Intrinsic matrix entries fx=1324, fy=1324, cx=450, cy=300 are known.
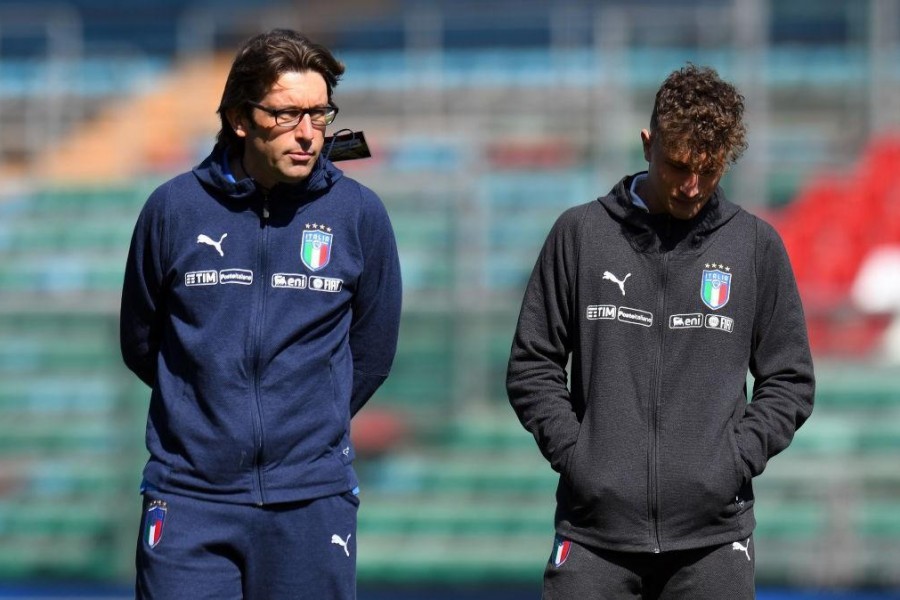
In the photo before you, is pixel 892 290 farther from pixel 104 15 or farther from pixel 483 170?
pixel 104 15

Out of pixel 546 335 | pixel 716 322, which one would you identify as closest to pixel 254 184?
pixel 546 335

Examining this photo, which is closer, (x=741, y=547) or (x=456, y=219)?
(x=741, y=547)

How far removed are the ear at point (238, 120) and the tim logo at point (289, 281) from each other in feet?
0.91

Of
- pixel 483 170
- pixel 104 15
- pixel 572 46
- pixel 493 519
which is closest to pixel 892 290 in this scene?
pixel 483 170

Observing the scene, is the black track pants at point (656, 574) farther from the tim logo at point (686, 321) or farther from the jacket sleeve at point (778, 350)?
the tim logo at point (686, 321)

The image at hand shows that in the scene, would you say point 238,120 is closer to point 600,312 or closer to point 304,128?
point 304,128

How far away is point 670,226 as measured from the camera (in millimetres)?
Result: 2455

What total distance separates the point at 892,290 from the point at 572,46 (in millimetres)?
4254

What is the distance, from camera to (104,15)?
13.9m

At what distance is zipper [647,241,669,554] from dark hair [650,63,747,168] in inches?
9.4

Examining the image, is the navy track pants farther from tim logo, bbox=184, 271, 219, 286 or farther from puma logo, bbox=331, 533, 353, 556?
tim logo, bbox=184, 271, 219, 286

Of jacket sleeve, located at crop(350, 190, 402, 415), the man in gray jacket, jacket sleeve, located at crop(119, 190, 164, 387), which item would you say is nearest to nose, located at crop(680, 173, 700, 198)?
the man in gray jacket

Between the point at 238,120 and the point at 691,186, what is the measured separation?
33.2 inches

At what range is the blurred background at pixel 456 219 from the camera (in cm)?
541
